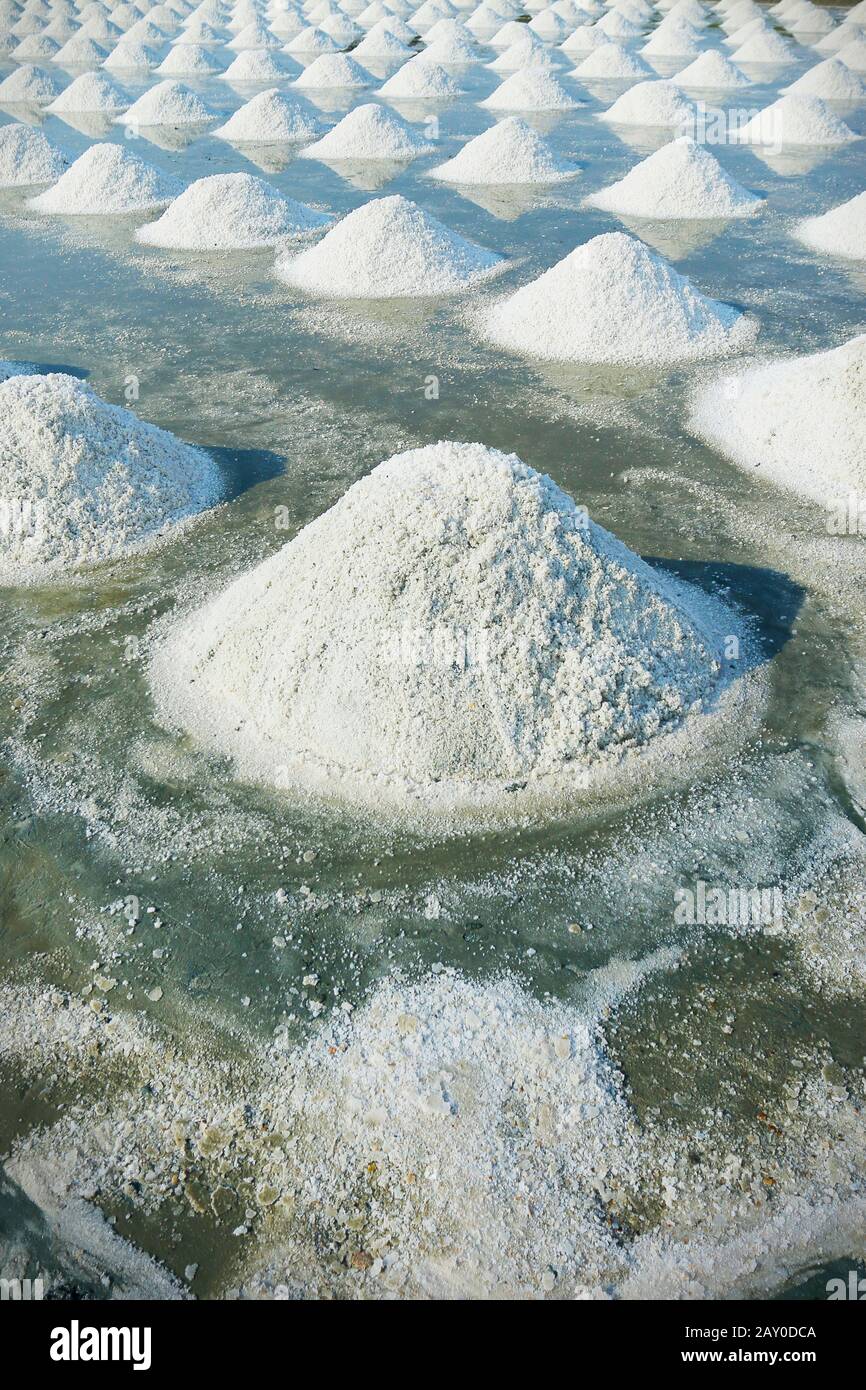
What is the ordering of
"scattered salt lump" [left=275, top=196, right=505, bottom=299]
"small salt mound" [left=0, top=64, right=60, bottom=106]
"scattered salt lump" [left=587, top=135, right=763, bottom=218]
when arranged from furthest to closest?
1. "small salt mound" [left=0, top=64, right=60, bottom=106]
2. "scattered salt lump" [left=587, top=135, right=763, bottom=218]
3. "scattered salt lump" [left=275, top=196, right=505, bottom=299]

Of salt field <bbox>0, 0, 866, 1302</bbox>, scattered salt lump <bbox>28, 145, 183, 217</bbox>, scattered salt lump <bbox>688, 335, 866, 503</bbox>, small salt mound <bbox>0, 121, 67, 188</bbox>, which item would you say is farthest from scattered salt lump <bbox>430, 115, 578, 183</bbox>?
scattered salt lump <bbox>688, 335, 866, 503</bbox>

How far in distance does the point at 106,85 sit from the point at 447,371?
23325 millimetres

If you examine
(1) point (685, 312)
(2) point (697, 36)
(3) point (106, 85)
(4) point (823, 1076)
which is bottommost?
(4) point (823, 1076)

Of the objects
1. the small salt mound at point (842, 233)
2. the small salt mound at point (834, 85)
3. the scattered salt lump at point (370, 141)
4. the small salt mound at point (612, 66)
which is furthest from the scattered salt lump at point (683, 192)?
the small salt mound at point (612, 66)

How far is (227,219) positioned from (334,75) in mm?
16803

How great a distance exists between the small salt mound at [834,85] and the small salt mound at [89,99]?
1910 cm

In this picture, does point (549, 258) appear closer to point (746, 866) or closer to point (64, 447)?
point (64, 447)

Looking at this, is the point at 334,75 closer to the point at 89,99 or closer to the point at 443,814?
the point at 89,99

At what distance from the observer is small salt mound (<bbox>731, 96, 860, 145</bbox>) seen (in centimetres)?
2042

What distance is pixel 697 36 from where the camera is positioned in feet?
101

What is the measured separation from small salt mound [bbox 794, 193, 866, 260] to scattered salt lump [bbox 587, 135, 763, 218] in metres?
1.60

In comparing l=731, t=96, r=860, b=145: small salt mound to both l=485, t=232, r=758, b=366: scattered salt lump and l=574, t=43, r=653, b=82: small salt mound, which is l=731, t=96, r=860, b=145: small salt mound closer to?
l=574, t=43, r=653, b=82: small salt mound

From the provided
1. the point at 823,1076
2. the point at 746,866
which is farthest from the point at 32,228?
the point at 823,1076

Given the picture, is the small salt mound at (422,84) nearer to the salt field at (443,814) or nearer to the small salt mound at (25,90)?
the small salt mound at (25,90)
